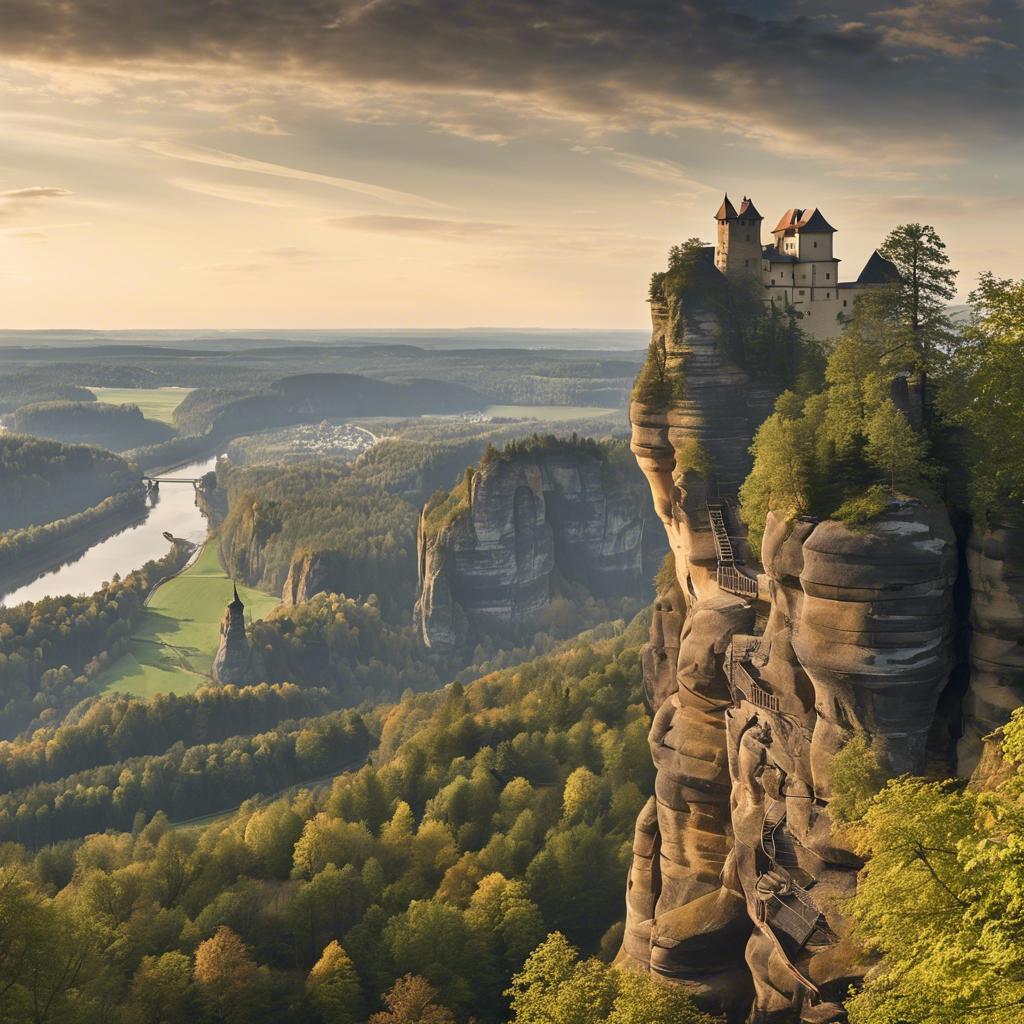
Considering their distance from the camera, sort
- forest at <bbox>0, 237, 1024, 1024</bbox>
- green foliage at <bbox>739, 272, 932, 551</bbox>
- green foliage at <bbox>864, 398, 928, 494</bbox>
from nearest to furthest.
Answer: forest at <bbox>0, 237, 1024, 1024</bbox> < green foliage at <bbox>864, 398, 928, 494</bbox> < green foliage at <bbox>739, 272, 932, 551</bbox>

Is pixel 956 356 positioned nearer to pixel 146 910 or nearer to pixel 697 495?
pixel 697 495

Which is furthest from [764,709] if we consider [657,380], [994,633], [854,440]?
[657,380]

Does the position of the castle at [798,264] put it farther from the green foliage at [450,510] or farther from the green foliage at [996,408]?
the green foliage at [450,510]

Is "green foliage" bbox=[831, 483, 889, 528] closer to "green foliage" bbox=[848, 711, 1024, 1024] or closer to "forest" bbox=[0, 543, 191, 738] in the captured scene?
"green foliage" bbox=[848, 711, 1024, 1024]

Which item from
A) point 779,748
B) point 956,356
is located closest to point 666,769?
point 779,748

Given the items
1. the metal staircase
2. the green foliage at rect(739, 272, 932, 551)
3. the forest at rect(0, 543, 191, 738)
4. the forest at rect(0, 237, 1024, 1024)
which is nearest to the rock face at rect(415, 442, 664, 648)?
the forest at rect(0, 237, 1024, 1024)

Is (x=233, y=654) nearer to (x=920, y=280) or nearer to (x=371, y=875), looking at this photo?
(x=371, y=875)
